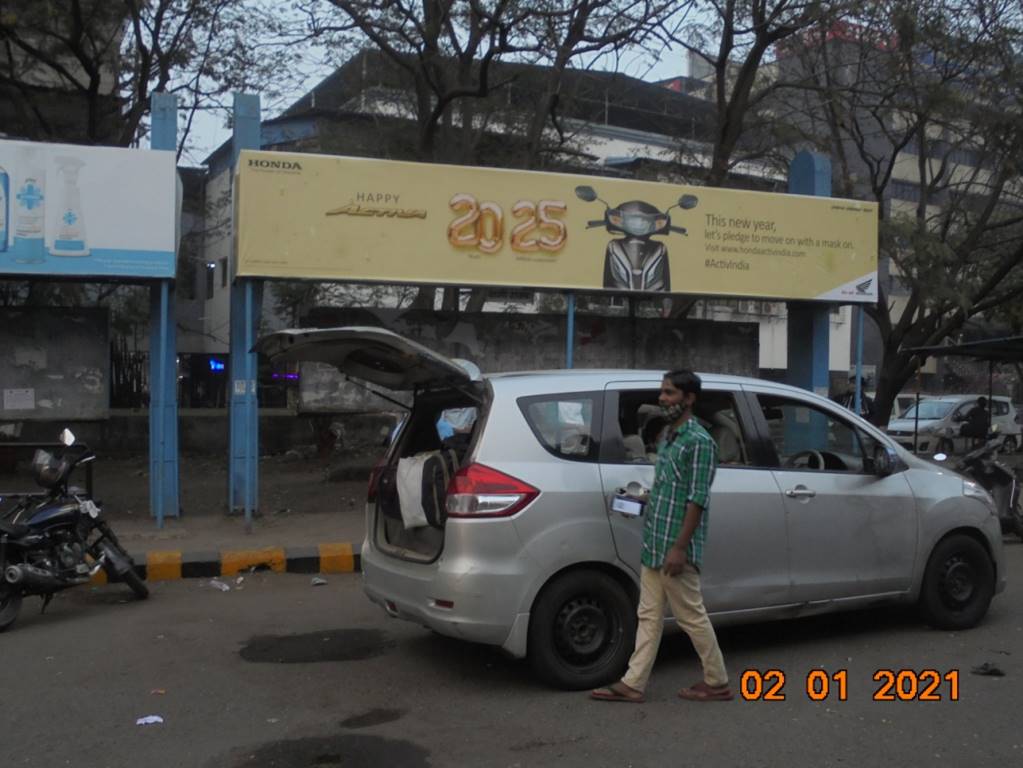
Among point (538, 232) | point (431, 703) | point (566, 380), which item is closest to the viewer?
point (431, 703)

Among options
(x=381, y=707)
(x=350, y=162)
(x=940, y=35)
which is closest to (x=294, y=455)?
(x=350, y=162)

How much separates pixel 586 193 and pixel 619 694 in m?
7.49

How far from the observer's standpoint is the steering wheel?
6.15 meters

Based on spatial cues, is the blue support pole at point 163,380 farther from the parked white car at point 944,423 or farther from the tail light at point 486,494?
the parked white car at point 944,423

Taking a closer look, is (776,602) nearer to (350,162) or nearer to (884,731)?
(884,731)

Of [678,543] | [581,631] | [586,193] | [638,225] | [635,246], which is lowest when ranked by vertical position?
[581,631]

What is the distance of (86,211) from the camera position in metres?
10.0

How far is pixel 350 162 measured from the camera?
10.6 meters

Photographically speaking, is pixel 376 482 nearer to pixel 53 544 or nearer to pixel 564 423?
pixel 564 423

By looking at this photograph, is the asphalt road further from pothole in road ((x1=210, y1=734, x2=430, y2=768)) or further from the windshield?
the windshield

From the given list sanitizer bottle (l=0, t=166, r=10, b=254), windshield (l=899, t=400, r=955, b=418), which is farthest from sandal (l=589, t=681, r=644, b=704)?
windshield (l=899, t=400, r=955, b=418)
